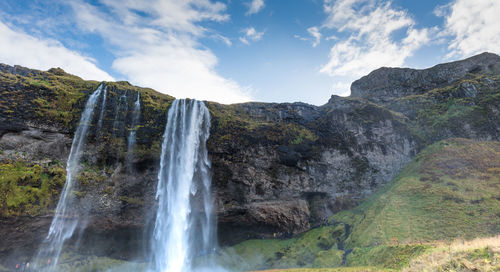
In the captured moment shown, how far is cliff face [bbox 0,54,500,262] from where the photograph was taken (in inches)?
947

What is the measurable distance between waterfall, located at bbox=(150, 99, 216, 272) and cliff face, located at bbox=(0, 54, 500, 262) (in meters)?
1.40

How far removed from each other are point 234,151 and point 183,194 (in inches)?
343

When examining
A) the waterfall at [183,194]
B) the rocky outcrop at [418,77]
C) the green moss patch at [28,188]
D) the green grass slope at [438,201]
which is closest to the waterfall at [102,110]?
the green moss patch at [28,188]

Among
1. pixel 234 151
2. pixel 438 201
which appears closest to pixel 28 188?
pixel 234 151

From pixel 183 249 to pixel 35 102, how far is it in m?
23.0

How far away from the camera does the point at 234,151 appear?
107ft

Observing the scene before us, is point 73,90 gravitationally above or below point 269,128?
above

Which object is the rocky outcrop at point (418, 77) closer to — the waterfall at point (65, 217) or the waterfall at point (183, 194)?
the waterfall at point (183, 194)

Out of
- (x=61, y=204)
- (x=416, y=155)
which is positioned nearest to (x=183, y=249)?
(x=61, y=204)

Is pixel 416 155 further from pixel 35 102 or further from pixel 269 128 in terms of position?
pixel 35 102

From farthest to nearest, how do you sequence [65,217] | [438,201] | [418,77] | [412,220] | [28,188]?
[418,77] < [65,217] < [438,201] < [412,220] < [28,188]

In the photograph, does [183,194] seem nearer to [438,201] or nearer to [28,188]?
[28,188]

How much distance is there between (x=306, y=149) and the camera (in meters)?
35.5

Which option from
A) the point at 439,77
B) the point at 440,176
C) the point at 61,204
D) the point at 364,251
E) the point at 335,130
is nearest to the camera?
the point at 364,251
